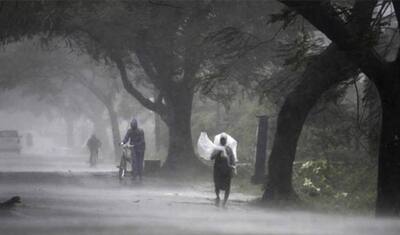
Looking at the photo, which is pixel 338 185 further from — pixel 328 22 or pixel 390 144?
pixel 328 22

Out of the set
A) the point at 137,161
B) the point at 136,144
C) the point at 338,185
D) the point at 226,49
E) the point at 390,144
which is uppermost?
the point at 226,49

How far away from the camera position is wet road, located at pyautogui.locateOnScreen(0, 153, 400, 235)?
454 inches

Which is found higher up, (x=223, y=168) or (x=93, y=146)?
(x=93, y=146)

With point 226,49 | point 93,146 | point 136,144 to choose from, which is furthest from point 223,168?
point 93,146

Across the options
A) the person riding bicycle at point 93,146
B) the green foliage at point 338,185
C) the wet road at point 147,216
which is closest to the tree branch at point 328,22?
the wet road at point 147,216

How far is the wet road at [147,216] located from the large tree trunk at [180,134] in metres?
8.17

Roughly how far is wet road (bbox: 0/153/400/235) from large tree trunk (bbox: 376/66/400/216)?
1.31ft

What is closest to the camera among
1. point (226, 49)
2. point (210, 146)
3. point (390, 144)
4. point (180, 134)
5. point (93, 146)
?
point (390, 144)

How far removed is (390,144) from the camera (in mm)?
12250

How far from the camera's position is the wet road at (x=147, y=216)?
37.9 ft

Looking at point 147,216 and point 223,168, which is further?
point 223,168

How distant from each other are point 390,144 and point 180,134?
726 inches

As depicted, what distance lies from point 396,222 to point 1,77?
35.0 meters

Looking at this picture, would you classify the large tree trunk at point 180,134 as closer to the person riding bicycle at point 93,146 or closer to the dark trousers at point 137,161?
the dark trousers at point 137,161
